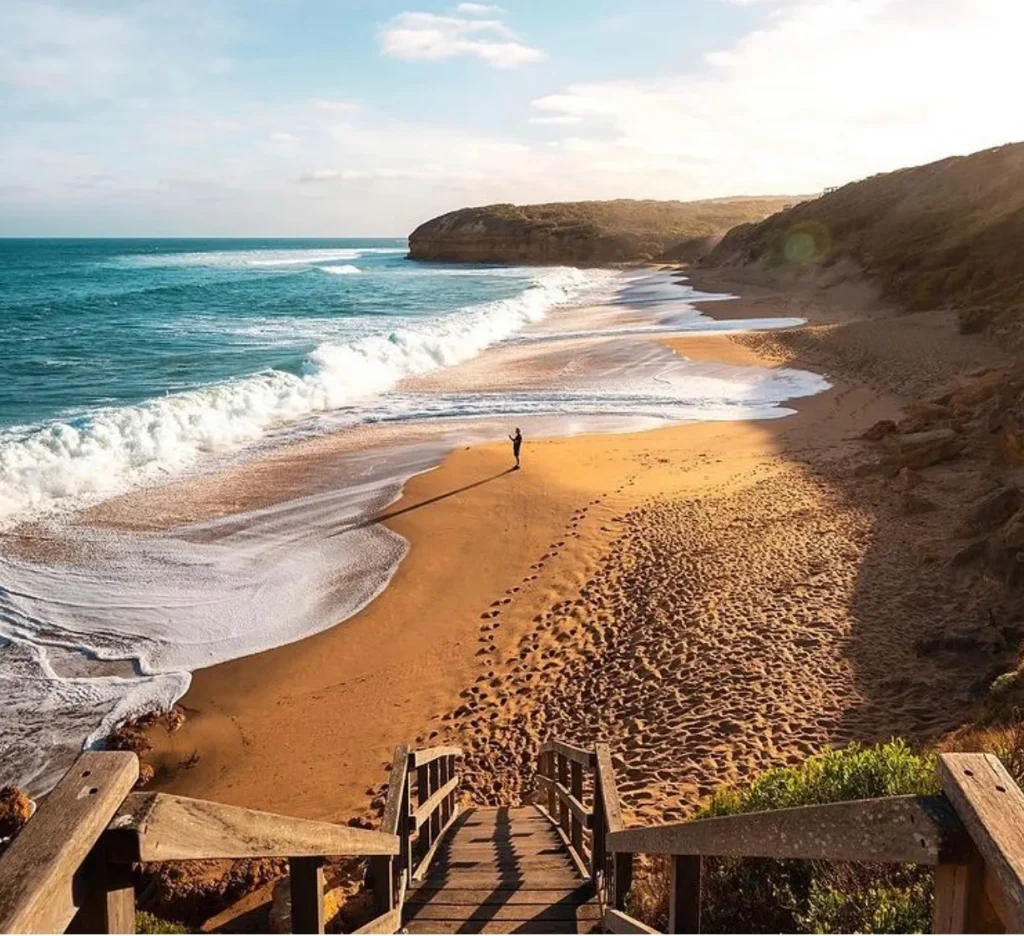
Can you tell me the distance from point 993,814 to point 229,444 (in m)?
20.3

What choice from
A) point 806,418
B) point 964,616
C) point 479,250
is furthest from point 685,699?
point 479,250

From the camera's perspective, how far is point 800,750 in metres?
7.86

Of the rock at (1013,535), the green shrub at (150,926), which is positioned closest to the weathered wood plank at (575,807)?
the green shrub at (150,926)

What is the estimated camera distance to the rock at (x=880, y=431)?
1791 centimetres

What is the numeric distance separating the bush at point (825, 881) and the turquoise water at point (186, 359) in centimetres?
1488

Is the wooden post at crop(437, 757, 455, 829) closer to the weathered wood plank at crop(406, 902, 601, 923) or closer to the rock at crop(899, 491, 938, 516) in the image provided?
the weathered wood plank at crop(406, 902, 601, 923)

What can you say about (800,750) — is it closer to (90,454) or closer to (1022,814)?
(1022,814)

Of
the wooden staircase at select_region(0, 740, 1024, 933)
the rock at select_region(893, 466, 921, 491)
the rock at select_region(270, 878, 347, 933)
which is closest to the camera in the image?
the wooden staircase at select_region(0, 740, 1024, 933)

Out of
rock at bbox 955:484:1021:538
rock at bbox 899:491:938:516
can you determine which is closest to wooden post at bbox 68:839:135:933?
rock at bbox 955:484:1021:538

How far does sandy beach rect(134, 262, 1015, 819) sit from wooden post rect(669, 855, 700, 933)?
14.7ft

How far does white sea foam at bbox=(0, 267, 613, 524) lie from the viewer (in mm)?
16609

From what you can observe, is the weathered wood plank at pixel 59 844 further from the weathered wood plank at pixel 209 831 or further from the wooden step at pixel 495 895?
the wooden step at pixel 495 895

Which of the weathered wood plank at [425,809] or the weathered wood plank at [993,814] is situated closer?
the weathered wood plank at [993,814]

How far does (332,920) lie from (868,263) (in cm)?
4906
